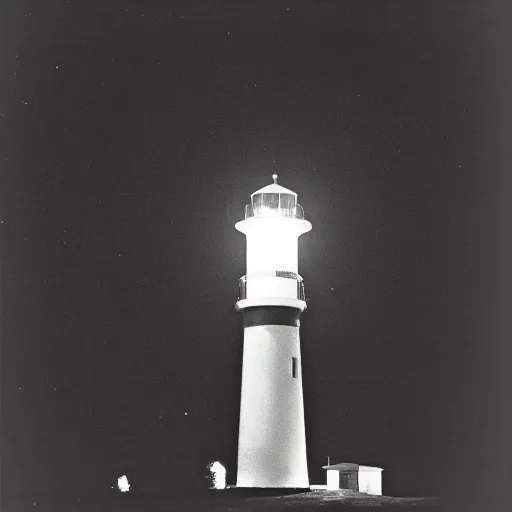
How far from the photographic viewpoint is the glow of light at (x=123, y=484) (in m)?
20.1

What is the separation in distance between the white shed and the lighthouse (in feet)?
3.57

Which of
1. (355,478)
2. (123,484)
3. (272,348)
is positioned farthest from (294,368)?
(123,484)

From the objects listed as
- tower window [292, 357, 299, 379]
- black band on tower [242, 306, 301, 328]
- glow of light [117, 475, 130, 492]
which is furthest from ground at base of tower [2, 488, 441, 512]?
glow of light [117, 475, 130, 492]

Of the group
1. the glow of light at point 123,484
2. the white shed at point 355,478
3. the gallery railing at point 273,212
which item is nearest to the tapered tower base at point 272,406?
the white shed at point 355,478

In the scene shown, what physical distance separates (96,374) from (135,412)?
1.09 meters

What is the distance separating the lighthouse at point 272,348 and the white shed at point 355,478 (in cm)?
109

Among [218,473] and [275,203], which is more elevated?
[275,203]

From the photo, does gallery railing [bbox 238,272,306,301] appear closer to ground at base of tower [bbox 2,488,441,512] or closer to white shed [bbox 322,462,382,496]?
white shed [bbox 322,462,382,496]

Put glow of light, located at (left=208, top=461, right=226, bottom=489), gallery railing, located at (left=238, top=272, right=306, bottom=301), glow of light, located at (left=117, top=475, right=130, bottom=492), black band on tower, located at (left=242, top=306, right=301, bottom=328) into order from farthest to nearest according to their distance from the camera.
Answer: glow of light, located at (left=117, top=475, right=130, bottom=492) < glow of light, located at (left=208, top=461, right=226, bottom=489) < gallery railing, located at (left=238, top=272, right=306, bottom=301) < black band on tower, located at (left=242, top=306, right=301, bottom=328)

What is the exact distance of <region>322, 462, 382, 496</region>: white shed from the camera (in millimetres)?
17516

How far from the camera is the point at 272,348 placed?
54.7 feet

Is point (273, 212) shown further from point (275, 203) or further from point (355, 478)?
point (355, 478)

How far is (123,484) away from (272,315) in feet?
18.3

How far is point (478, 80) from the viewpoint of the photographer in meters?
16.2
